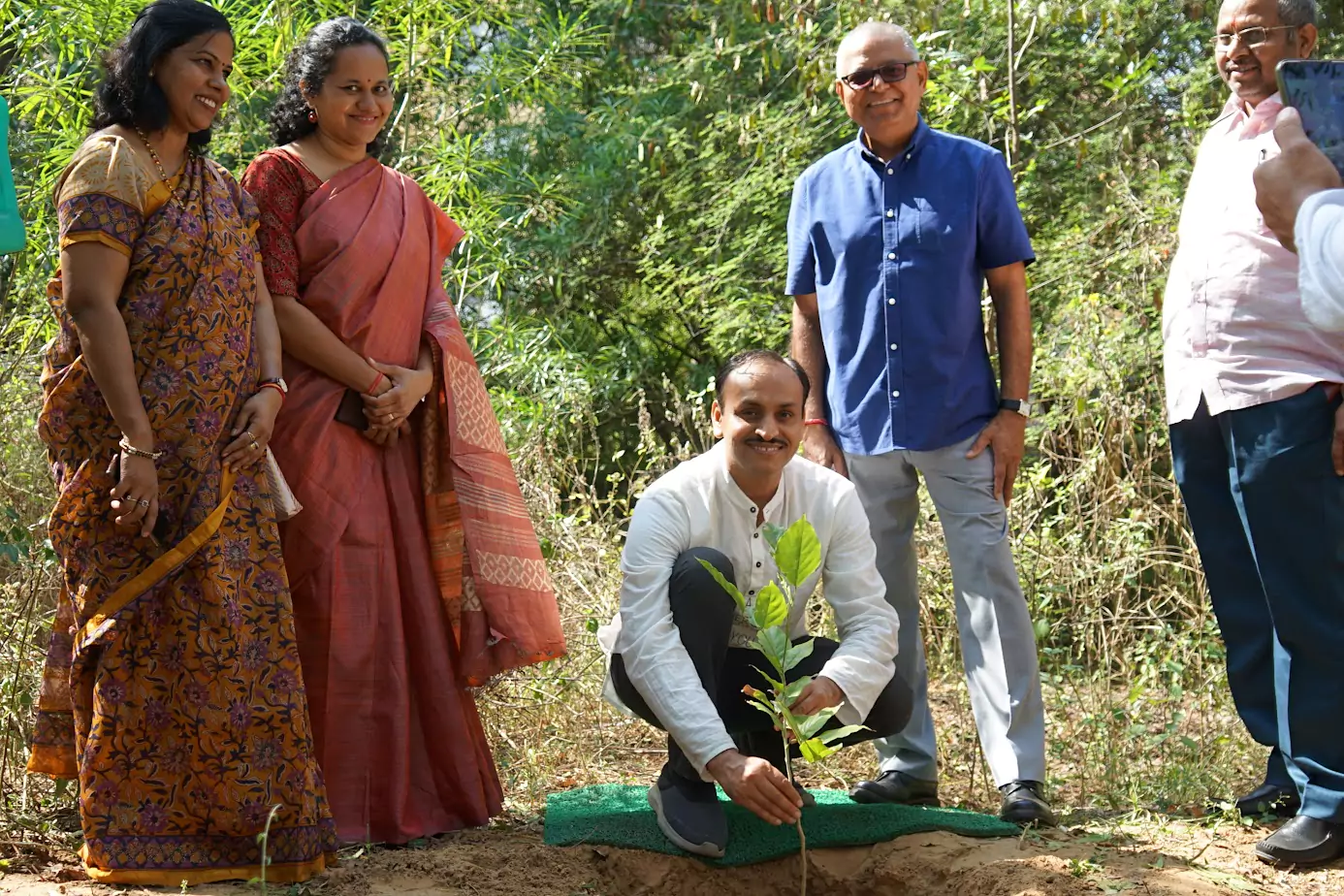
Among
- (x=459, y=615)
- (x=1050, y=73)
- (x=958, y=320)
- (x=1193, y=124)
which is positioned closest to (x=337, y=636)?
(x=459, y=615)

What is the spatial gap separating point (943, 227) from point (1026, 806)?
61.1 inches

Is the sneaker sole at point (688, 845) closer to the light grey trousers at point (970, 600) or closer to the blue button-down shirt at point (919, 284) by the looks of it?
the light grey trousers at point (970, 600)

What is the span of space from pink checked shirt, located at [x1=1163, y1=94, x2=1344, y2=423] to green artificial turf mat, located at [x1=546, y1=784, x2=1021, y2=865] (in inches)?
48.3

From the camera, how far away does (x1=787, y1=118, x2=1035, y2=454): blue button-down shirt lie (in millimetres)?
3865

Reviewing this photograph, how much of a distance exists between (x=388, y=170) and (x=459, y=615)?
121cm

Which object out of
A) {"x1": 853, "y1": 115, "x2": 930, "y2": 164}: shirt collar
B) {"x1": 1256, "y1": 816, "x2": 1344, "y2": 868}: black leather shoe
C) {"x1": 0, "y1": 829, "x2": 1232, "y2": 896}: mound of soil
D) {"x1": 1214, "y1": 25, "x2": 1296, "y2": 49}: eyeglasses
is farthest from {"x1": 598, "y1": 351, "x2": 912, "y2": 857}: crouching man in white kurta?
{"x1": 1214, "y1": 25, "x2": 1296, "y2": 49}: eyeglasses

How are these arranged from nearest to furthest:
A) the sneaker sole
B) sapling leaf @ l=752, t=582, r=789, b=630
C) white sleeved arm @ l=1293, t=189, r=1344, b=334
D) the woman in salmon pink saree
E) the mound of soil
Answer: white sleeved arm @ l=1293, t=189, r=1344, b=334 < sapling leaf @ l=752, t=582, r=789, b=630 < the mound of soil < the sneaker sole < the woman in salmon pink saree

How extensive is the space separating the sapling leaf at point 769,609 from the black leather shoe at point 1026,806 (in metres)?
1.11

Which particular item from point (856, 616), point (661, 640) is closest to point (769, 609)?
point (661, 640)

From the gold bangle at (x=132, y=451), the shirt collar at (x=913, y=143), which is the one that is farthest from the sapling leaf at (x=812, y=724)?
the shirt collar at (x=913, y=143)

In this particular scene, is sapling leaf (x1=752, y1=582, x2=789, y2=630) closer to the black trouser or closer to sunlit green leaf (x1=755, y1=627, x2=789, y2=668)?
sunlit green leaf (x1=755, y1=627, x2=789, y2=668)

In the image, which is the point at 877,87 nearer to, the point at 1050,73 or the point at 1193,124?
the point at 1193,124

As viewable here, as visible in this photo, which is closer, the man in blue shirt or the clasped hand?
the clasped hand

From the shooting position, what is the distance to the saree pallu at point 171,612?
10.3ft
